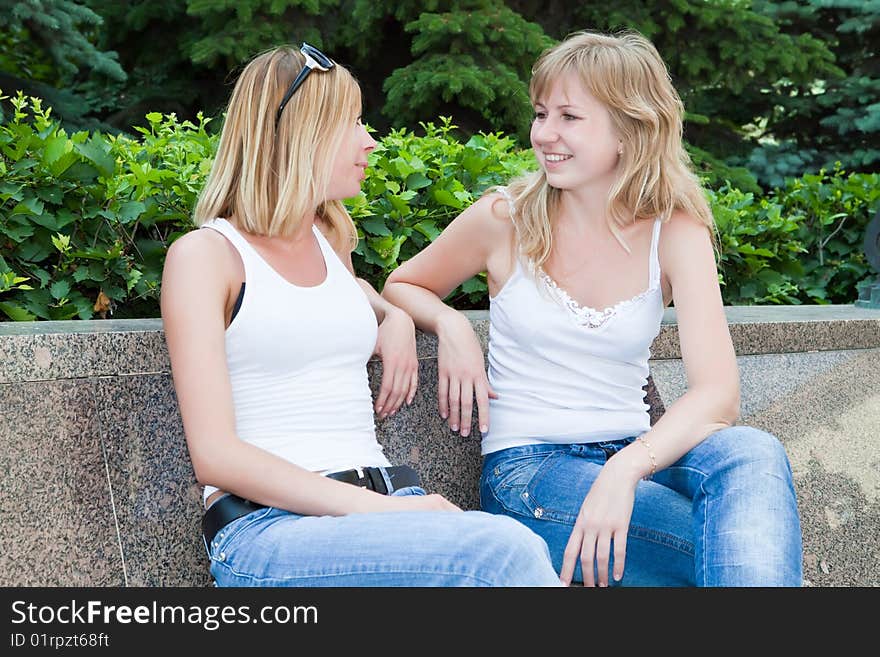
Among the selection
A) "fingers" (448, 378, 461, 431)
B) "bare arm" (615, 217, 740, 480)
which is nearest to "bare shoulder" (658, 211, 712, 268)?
"bare arm" (615, 217, 740, 480)

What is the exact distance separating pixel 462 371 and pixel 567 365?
0.28 metres

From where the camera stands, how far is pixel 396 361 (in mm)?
2781

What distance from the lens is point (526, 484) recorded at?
275 cm

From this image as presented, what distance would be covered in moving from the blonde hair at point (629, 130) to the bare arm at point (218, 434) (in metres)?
1.00

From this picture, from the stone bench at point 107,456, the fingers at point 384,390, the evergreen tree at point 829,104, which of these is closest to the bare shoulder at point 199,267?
the stone bench at point 107,456

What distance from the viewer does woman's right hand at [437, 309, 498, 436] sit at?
286 cm

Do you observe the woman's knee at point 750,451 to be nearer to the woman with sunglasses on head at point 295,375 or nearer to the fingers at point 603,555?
the fingers at point 603,555

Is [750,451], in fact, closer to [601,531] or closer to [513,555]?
[601,531]

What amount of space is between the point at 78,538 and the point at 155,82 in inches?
277

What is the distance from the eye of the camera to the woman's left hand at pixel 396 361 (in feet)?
9.14
